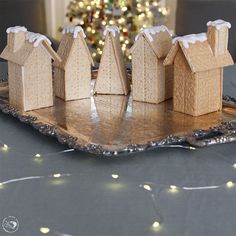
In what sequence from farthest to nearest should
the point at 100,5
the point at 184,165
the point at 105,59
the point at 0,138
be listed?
the point at 100,5 < the point at 105,59 < the point at 0,138 < the point at 184,165

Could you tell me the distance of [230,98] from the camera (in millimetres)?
1403

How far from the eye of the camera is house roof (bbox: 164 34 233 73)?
3.91 ft

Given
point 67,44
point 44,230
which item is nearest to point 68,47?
point 67,44

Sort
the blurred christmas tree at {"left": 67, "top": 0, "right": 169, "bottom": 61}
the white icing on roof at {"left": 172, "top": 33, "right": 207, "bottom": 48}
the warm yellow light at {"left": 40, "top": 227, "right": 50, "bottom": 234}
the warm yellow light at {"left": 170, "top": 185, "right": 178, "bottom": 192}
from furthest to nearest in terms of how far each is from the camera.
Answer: the blurred christmas tree at {"left": 67, "top": 0, "right": 169, "bottom": 61}
the white icing on roof at {"left": 172, "top": 33, "right": 207, "bottom": 48}
the warm yellow light at {"left": 170, "top": 185, "right": 178, "bottom": 192}
the warm yellow light at {"left": 40, "top": 227, "right": 50, "bottom": 234}

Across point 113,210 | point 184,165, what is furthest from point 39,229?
point 184,165

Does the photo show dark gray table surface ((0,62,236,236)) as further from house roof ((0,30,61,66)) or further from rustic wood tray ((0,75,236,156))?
house roof ((0,30,61,66))

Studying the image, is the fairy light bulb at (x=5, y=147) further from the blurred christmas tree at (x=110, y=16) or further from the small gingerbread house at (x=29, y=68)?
the blurred christmas tree at (x=110, y=16)

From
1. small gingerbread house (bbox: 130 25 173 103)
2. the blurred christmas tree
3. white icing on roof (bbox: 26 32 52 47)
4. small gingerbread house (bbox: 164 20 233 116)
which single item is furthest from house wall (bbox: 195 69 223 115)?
the blurred christmas tree

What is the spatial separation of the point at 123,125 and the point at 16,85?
0.31 metres

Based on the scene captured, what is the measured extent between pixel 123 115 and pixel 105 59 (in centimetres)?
23

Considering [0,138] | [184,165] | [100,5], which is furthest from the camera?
[100,5]

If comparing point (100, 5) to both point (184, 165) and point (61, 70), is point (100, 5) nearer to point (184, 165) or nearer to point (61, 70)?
point (61, 70)

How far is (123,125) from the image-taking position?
120cm

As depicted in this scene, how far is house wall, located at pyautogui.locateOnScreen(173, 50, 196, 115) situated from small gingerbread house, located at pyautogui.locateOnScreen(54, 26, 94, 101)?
26 centimetres
